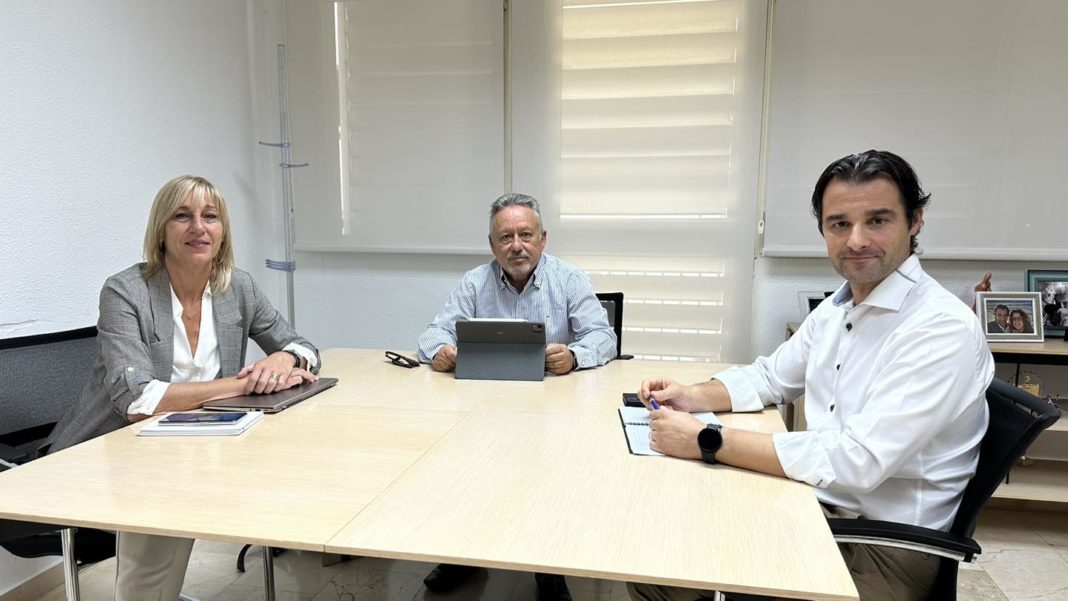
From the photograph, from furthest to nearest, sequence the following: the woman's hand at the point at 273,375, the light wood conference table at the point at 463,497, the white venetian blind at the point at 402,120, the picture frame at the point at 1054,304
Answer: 1. the white venetian blind at the point at 402,120
2. the picture frame at the point at 1054,304
3. the woman's hand at the point at 273,375
4. the light wood conference table at the point at 463,497

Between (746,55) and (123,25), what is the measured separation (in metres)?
2.70

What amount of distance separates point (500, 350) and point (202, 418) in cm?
89

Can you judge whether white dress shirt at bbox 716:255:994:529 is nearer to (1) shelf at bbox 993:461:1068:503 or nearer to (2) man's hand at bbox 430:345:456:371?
(2) man's hand at bbox 430:345:456:371

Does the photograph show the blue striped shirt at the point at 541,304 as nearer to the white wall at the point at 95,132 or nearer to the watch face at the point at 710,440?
the watch face at the point at 710,440

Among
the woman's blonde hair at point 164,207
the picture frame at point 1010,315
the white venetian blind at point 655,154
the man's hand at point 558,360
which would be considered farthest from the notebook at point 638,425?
the picture frame at point 1010,315

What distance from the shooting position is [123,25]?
2.48 metres

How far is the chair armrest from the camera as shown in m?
1.12

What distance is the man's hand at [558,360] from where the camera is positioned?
81.5 inches

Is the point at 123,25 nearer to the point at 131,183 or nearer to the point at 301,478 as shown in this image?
the point at 131,183

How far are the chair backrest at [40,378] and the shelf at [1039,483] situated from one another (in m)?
3.37

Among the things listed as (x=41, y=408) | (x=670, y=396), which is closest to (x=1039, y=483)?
(x=670, y=396)

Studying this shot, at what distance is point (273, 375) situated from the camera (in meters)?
1.81

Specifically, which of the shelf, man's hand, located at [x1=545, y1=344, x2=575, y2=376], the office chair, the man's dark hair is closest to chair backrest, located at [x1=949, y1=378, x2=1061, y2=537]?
the man's dark hair

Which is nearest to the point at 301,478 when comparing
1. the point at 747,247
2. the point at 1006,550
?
the point at 747,247
